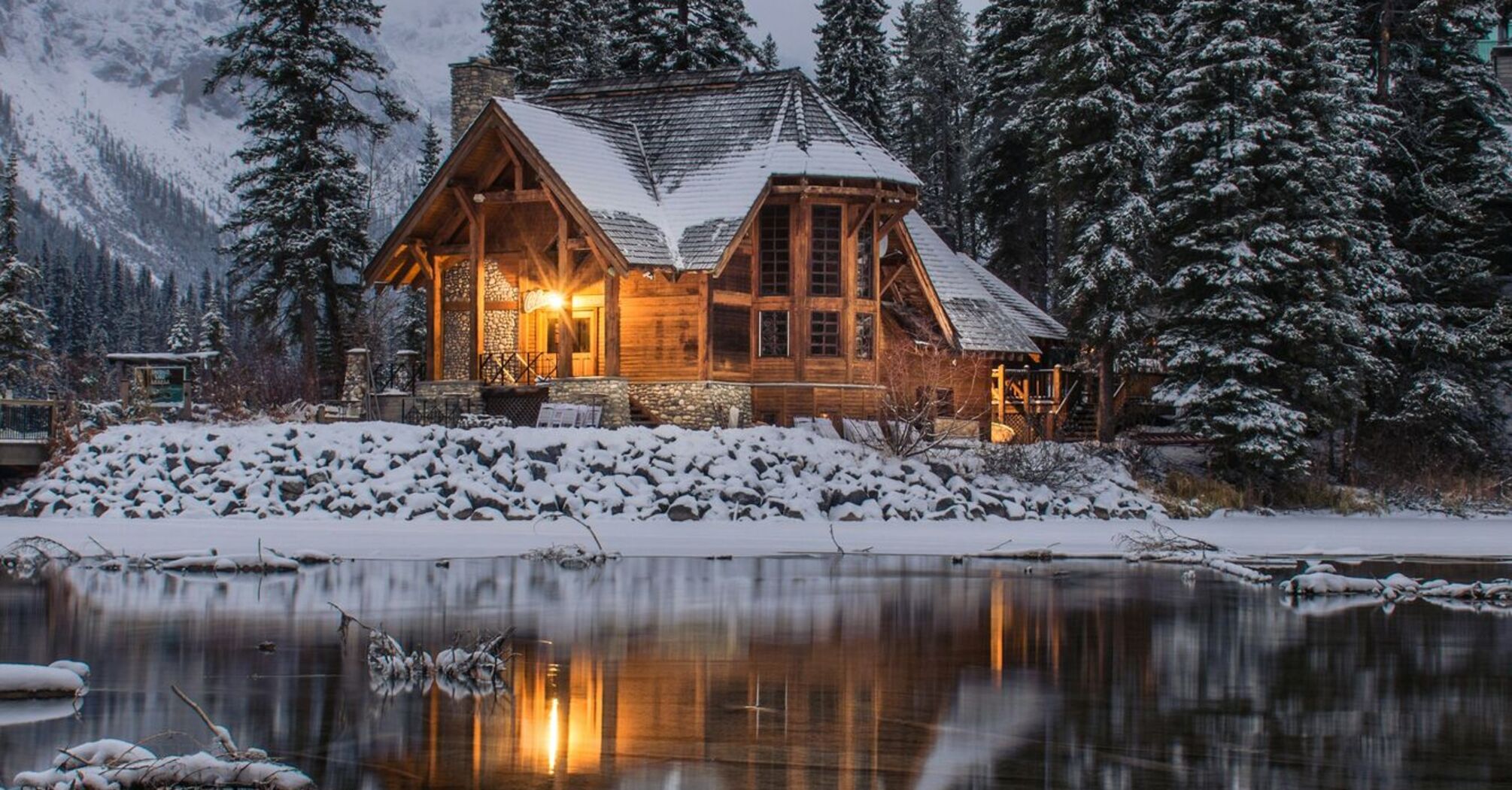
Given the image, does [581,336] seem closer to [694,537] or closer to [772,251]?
[772,251]

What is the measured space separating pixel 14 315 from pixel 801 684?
1689 inches

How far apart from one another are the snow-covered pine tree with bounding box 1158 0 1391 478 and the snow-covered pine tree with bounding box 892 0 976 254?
94.3 ft

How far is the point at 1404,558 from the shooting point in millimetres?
25266

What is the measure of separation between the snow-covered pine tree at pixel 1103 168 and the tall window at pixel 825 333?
527 cm

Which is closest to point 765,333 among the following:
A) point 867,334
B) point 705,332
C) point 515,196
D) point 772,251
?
point 772,251

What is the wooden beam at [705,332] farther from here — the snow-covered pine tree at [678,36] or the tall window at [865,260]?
the snow-covered pine tree at [678,36]

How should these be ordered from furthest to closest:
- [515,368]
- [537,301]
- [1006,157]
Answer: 1. [1006,157]
2. [537,301]
3. [515,368]

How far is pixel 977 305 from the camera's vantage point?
4184 cm

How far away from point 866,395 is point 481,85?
498 inches

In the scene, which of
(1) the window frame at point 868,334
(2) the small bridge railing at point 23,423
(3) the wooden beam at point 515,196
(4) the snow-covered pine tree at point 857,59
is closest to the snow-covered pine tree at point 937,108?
(4) the snow-covered pine tree at point 857,59

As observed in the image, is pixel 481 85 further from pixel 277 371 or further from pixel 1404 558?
pixel 1404 558

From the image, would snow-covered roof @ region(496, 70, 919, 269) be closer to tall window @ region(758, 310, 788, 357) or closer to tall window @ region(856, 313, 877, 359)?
tall window @ region(758, 310, 788, 357)

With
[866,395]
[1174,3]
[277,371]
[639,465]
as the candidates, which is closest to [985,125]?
[1174,3]

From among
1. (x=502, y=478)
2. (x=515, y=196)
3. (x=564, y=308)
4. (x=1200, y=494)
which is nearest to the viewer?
(x=502, y=478)
